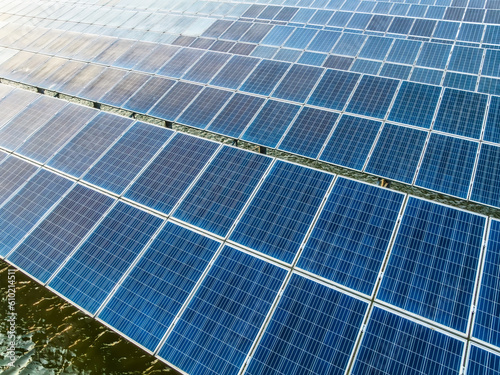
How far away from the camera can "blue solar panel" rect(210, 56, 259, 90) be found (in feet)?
56.0

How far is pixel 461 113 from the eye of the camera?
13289 millimetres

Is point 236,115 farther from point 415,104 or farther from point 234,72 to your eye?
point 415,104

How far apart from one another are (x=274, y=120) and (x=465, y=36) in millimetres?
18165

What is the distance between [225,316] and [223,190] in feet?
14.8

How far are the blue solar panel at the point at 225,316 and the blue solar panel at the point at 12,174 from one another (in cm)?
1011

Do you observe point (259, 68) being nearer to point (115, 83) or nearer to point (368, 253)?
point (115, 83)

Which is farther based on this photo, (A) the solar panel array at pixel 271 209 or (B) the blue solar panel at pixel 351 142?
(B) the blue solar panel at pixel 351 142

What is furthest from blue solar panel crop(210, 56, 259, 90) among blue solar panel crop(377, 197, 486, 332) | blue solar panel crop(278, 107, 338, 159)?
blue solar panel crop(377, 197, 486, 332)

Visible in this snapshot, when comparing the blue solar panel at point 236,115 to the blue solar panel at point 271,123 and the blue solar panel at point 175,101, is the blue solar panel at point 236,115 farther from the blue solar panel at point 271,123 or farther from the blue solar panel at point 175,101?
the blue solar panel at point 175,101

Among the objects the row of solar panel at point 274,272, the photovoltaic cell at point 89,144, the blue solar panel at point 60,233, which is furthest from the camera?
the photovoltaic cell at point 89,144

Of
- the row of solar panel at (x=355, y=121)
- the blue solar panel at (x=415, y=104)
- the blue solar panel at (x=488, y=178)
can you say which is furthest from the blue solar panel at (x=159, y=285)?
the blue solar panel at (x=415, y=104)

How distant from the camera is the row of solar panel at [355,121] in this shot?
11.6m

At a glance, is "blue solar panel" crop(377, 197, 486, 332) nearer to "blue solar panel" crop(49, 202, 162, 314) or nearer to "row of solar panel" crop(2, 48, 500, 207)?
"row of solar panel" crop(2, 48, 500, 207)

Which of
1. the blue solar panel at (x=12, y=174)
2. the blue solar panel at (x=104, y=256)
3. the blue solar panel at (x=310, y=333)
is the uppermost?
the blue solar panel at (x=12, y=174)
